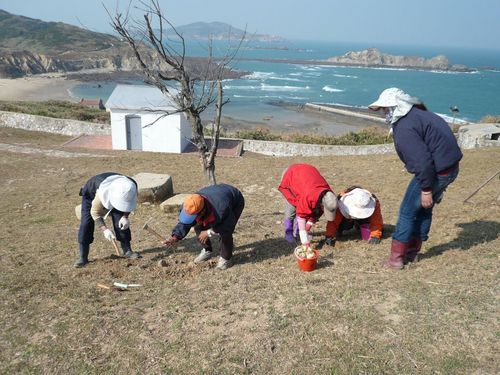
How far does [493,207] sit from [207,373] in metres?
5.79

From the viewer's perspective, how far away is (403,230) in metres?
4.38

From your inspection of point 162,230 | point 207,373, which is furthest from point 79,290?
point 162,230

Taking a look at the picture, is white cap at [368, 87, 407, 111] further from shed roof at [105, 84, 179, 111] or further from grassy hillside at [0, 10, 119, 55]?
grassy hillside at [0, 10, 119, 55]

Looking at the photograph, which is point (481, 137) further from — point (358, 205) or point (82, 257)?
point (82, 257)

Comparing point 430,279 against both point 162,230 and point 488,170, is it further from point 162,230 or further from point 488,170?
point 488,170

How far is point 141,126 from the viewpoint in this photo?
66.9 feet

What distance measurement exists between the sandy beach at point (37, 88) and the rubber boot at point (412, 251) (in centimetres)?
5068

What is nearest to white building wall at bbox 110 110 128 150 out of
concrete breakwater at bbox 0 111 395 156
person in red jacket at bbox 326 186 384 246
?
concrete breakwater at bbox 0 111 395 156

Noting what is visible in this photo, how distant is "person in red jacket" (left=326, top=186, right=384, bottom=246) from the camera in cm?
520

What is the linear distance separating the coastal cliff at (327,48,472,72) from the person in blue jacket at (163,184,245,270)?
136 metres

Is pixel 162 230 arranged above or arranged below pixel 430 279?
below

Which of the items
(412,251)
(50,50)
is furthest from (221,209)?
(50,50)

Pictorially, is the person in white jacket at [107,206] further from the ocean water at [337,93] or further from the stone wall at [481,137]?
the ocean water at [337,93]

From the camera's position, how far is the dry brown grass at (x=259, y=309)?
3.31 m
